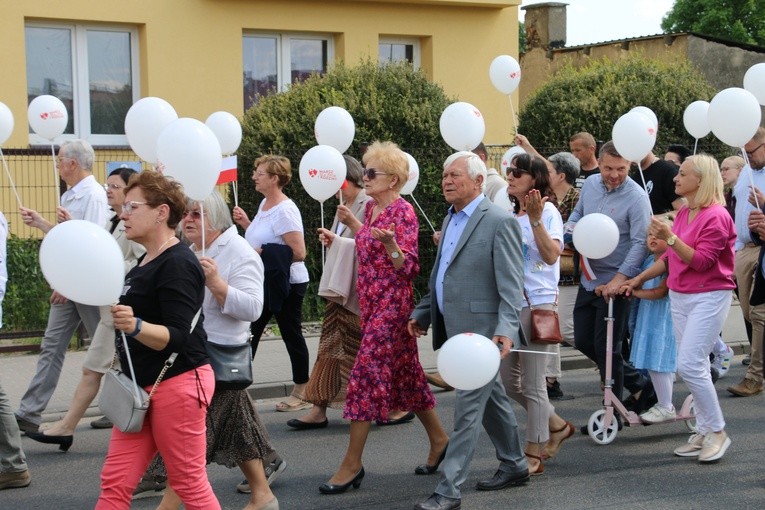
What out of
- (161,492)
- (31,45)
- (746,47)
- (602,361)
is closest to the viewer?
(161,492)

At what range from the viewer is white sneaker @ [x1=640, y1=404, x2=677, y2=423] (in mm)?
7418

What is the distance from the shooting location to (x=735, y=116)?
24.9 ft

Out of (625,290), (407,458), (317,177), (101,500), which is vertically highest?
(317,177)

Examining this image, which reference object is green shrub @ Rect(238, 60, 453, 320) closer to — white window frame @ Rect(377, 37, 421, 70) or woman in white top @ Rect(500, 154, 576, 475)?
white window frame @ Rect(377, 37, 421, 70)

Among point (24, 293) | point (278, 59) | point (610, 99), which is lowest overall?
point (24, 293)

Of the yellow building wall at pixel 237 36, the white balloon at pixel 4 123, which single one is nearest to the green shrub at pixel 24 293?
the yellow building wall at pixel 237 36

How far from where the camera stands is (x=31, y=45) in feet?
50.0

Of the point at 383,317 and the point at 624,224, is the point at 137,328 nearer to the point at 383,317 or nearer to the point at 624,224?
the point at 383,317

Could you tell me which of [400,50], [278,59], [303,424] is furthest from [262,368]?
[400,50]

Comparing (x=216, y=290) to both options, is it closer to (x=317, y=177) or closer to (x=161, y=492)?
(x=161, y=492)

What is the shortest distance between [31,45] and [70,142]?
8069 millimetres

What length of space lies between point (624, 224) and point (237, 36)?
1021cm

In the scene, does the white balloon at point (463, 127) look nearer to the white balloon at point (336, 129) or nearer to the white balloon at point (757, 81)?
the white balloon at point (336, 129)

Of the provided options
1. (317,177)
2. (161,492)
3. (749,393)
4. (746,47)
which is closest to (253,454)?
(161,492)
